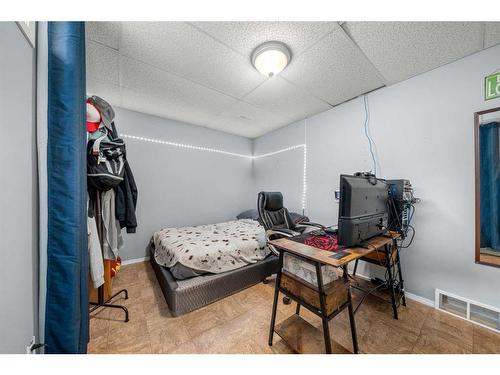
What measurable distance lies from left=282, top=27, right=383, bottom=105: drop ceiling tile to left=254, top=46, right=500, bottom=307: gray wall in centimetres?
31

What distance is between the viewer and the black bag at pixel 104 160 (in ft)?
4.53

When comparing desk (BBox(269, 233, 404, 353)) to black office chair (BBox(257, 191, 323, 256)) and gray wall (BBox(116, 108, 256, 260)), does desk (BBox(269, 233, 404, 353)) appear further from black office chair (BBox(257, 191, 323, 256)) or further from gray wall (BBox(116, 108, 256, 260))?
gray wall (BBox(116, 108, 256, 260))

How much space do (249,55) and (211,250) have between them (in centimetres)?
208

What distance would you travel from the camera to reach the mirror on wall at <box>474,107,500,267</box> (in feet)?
5.11

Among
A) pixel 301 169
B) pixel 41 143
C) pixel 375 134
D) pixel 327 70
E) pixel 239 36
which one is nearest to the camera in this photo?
pixel 41 143

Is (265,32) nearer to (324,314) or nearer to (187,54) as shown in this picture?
(187,54)

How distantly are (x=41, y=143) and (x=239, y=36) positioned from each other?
62.4 inches

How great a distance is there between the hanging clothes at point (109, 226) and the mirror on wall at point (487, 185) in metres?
3.34

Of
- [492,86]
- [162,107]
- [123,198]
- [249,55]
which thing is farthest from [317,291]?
[162,107]

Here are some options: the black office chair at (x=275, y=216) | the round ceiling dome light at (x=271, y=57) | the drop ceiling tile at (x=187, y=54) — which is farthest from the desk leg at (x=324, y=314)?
the drop ceiling tile at (x=187, y=54)

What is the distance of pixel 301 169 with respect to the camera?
128 inches

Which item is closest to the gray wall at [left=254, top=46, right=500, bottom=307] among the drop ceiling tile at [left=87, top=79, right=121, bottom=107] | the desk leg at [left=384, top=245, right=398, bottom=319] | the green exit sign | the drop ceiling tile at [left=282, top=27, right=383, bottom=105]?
the green exit sign

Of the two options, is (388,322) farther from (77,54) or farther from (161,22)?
(161,22)

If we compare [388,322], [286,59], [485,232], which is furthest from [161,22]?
[485,232]
